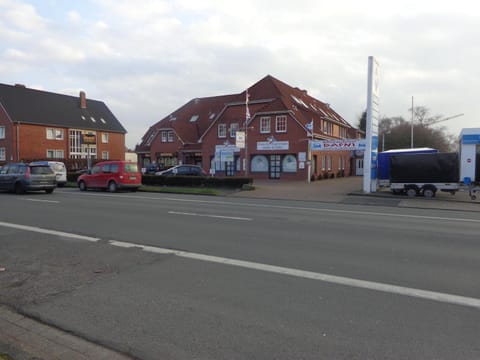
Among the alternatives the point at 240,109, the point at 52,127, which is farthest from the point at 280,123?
the point at 52,127

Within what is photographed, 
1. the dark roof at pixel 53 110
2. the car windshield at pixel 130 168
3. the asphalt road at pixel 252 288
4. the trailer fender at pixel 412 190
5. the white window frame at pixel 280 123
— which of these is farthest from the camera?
the dark roof at pixel 53 110

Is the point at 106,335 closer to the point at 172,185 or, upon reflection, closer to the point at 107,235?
the point at 107,235

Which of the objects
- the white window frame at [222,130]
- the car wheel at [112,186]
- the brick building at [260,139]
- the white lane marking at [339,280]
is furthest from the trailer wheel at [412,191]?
the white window frame at [222,130]

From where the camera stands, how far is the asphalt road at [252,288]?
3523 millimetres

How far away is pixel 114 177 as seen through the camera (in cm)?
2178

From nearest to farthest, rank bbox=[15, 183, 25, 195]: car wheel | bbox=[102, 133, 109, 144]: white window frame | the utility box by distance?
bbox=[15, 183, 25, 195]: car wheel, the utility box, bbox=[102, 133, 109, 144]: white window frame

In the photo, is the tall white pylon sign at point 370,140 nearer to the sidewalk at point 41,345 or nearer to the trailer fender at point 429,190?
the trailer fender at point 429,190

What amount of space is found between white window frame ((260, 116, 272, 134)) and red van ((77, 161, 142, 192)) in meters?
16.1

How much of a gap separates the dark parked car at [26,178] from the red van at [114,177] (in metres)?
2.66

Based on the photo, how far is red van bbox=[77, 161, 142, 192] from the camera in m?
21.7

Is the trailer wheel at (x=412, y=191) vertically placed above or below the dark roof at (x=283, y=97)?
below

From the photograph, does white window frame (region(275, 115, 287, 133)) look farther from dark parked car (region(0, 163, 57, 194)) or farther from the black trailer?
dark parked car (region(0, 163, 57, 194))

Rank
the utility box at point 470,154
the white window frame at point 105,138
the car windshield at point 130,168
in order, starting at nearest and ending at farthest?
the utility box at point 470,154, the car windshield at point 130,168, the white window frame at point 105,138

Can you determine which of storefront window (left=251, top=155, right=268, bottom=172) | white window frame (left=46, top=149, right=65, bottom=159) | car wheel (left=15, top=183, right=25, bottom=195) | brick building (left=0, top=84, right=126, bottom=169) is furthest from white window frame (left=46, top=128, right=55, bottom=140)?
car wheel (left=15, top=183, right=25, bottom=195)
